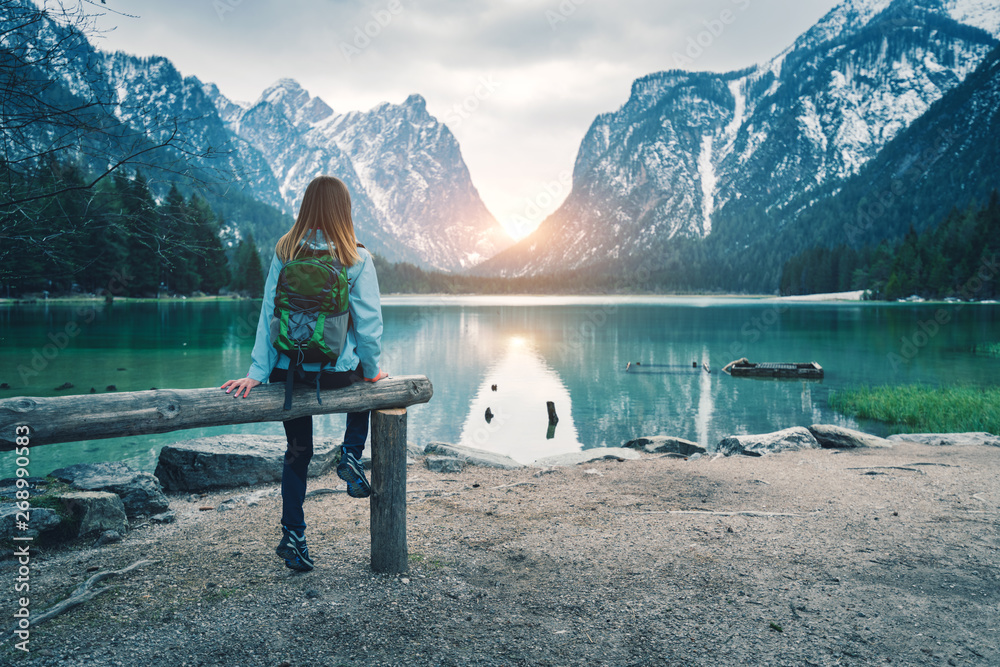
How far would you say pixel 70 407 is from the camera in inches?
149

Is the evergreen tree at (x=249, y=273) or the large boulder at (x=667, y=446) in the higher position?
the evergreen tree at (x=249, y=273)

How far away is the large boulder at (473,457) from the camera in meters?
11.4

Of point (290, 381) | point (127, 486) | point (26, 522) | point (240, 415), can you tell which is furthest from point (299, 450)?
point (127, 486)

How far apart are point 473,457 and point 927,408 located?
58.5ft

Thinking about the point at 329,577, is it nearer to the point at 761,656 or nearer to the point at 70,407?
the point at 70,407

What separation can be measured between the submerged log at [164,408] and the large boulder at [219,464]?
17.5ft

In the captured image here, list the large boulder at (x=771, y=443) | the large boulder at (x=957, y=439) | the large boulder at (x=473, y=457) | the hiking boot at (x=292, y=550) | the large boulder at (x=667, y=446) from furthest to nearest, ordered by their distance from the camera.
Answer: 1. the large boulder at (x=667, y=446)
2. the large boulder at (x=957, y=439)
3. the large boulder at (x=771, y=443)
4. the large boulder at (x=473, y=457)
5. the hiking boot at (x=292, y=550)

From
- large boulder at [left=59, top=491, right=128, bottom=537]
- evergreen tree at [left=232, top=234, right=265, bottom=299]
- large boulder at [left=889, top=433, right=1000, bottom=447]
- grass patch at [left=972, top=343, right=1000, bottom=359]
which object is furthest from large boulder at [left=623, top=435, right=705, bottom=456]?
evergreen tree at [left=232, top=234, right=265, bottom=299]

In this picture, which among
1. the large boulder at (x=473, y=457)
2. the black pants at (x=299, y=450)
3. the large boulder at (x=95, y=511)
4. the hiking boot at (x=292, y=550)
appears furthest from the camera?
the large boulder at (x=473, y=457)

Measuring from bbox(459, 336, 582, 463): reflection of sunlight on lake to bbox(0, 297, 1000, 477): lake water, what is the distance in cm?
9

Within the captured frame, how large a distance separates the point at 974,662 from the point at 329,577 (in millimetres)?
5160

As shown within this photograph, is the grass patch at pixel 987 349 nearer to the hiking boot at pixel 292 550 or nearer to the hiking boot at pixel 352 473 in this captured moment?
the hiking boot at pixel 352 473

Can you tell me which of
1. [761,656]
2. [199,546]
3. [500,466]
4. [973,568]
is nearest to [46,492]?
[199,546]

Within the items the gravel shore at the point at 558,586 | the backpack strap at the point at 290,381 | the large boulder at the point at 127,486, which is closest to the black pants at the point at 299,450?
the backpack strap at the point at 290,381
